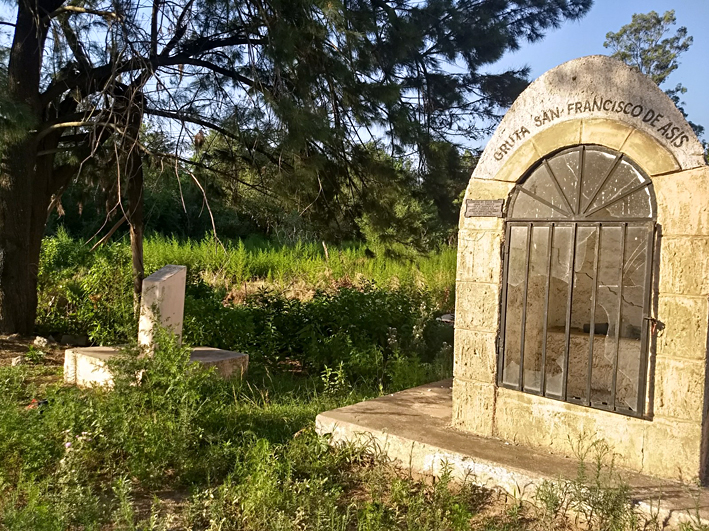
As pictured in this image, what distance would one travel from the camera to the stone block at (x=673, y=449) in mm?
3320

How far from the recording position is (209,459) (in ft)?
13.3

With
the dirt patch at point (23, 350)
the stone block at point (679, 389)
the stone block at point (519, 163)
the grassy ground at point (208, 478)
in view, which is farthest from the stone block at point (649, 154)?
the dirt patch at point (23, 350)

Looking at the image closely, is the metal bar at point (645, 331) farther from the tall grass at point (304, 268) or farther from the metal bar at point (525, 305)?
the tall grass at point (304, 268)

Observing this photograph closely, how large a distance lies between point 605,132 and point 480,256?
1.08m

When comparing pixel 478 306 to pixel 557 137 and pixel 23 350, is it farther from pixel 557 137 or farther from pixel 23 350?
pixel 23 350

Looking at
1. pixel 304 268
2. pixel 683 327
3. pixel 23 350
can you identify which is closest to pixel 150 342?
pixel 23 350

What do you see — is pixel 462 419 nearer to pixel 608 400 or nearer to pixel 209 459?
pixel 608 400

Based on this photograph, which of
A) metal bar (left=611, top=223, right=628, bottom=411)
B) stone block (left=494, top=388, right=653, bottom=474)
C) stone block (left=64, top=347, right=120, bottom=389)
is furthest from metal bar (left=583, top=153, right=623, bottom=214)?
stone block (left=64, top=347, right=120, bottom=389)

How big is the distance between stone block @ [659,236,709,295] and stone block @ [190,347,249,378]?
3975 mm

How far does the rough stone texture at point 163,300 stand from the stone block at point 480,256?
8.83 feet

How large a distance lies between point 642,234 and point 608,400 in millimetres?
987

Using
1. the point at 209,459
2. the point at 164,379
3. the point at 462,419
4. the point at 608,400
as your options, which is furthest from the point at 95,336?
the point at 608,400

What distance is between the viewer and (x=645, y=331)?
11.4ft

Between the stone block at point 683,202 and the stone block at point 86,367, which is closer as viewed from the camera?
the stone block at point 683,202
